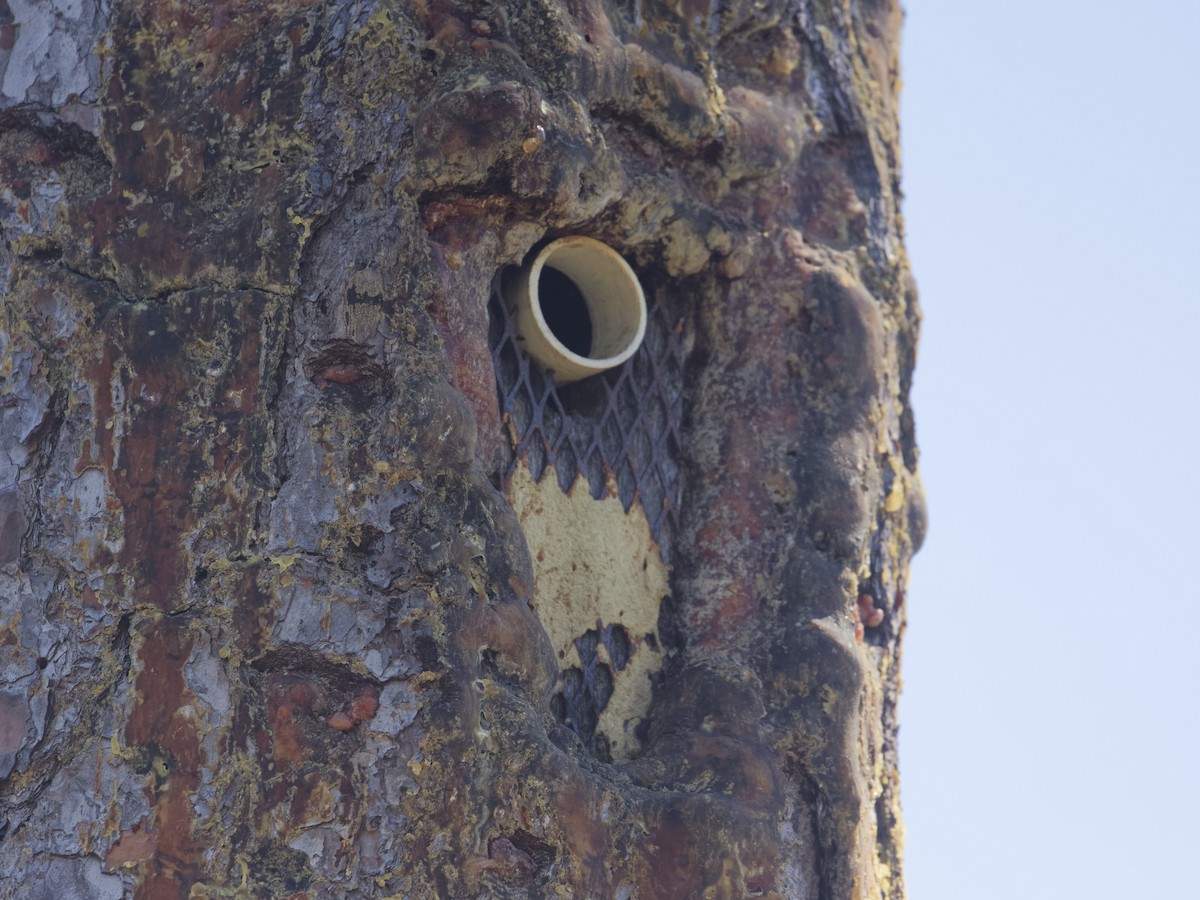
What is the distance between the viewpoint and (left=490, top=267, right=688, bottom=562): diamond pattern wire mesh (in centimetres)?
453

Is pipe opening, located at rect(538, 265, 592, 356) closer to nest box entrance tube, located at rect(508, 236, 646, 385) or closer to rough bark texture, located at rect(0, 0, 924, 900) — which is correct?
nest box entrance tube, located at rect(508, 236, 646, 385)

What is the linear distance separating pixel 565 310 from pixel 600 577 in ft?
2.13

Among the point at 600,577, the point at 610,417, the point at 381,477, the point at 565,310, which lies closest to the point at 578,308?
the point at 565,310

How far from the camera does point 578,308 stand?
4820 millimetres

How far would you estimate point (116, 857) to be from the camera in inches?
152

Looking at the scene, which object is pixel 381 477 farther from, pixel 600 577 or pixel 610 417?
pixel 610 417

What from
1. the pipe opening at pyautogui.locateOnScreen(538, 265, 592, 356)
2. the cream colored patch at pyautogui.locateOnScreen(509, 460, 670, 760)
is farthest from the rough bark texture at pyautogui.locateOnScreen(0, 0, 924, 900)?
the pipe opening at pyautogui.locateOnScreen(538, 265, 592, 356)

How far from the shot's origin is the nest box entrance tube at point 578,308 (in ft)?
14.8

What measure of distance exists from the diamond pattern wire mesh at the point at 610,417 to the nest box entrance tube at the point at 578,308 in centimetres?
5

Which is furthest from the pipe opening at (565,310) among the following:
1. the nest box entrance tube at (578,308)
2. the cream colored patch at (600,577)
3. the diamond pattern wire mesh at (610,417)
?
the cream colored patch at (600,577)

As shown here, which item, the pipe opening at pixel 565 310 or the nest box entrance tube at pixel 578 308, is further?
the pipe opening at pixel 565 310

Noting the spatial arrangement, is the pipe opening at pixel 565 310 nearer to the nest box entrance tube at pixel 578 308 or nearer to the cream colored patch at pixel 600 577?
the nest box entrance tube at pixel 578 308

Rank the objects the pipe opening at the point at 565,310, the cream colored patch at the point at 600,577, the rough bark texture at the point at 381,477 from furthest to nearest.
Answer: the pipe opening at the point at 565,310, the cream colored patch at the point at 600,577, the rough bark texture at the point at 381,477

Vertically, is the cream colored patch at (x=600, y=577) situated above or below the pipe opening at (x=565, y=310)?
below
